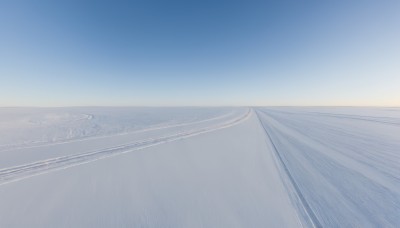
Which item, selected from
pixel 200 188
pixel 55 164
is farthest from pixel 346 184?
pixel 55 164

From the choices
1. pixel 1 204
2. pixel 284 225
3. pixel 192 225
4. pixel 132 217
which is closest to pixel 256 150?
pixel 284 225

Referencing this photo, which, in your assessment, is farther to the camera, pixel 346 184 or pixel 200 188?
pixel 346 184

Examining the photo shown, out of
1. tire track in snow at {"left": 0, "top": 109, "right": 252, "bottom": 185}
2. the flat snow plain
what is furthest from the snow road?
tire track in snow at {"left": 0, "top": 109, "right": 252, "bottom": 185}

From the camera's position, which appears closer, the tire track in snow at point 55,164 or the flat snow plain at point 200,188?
the flat snow plain at point 200,188

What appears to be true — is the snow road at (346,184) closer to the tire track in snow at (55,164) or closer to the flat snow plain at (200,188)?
the flat snow plain at (200,188)

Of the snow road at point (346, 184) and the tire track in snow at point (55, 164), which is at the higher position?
the tire track in snow at point (55, 164)

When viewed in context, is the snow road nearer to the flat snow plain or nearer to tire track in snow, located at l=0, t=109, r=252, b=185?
the flat snow plain

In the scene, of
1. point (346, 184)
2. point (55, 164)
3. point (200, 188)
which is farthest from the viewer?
point (55, 164)

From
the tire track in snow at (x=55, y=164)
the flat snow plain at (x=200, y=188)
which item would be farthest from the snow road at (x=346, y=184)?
the tire track in snow at (x=55, y=164)

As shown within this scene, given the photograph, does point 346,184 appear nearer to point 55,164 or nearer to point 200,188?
point 200,188

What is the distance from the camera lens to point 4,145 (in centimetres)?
797

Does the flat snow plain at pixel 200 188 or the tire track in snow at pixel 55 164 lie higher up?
the tire track in snow at pixel 55 164

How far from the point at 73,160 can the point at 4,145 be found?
17.0ft

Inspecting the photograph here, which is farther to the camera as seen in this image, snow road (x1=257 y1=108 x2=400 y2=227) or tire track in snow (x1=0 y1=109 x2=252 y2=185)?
tire track in snow (x1=0 y1=109 x2=252 y2=185)
